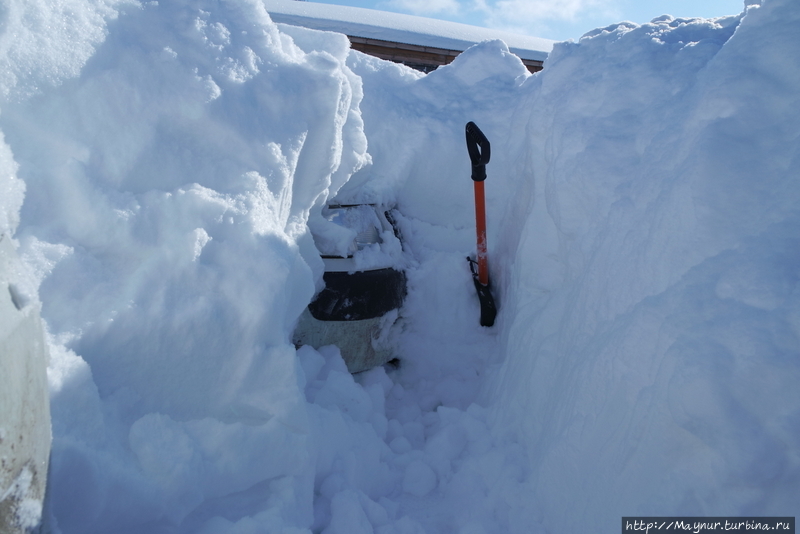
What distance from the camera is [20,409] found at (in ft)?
3.04

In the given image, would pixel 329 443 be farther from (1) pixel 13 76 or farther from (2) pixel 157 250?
(1) pixel 13 76

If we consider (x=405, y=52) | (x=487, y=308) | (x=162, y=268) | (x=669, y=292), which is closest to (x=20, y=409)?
(x=162, y=268)

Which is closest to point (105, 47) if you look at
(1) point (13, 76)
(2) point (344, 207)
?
(1) point (13, 76)

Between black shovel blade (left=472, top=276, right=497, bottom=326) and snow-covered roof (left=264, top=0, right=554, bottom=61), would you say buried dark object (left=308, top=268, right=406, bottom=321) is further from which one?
snow-covered roof (left=264, top=0, right=554, bottom=61)

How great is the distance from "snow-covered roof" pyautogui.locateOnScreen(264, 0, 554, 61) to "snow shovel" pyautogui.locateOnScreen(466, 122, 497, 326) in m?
6.13

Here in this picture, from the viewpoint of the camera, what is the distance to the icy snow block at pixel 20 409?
34.9 inches

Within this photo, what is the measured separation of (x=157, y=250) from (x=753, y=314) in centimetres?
167

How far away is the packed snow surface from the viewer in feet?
4.26

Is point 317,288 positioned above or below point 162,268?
below

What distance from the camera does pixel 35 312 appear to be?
1047 millimetres

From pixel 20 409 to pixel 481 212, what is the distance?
250 cm

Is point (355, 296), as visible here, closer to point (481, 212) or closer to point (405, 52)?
point (481, 212)

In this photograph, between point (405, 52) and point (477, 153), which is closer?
point (477, 153)

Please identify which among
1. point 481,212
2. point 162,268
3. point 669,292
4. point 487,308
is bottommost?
point 487,308
